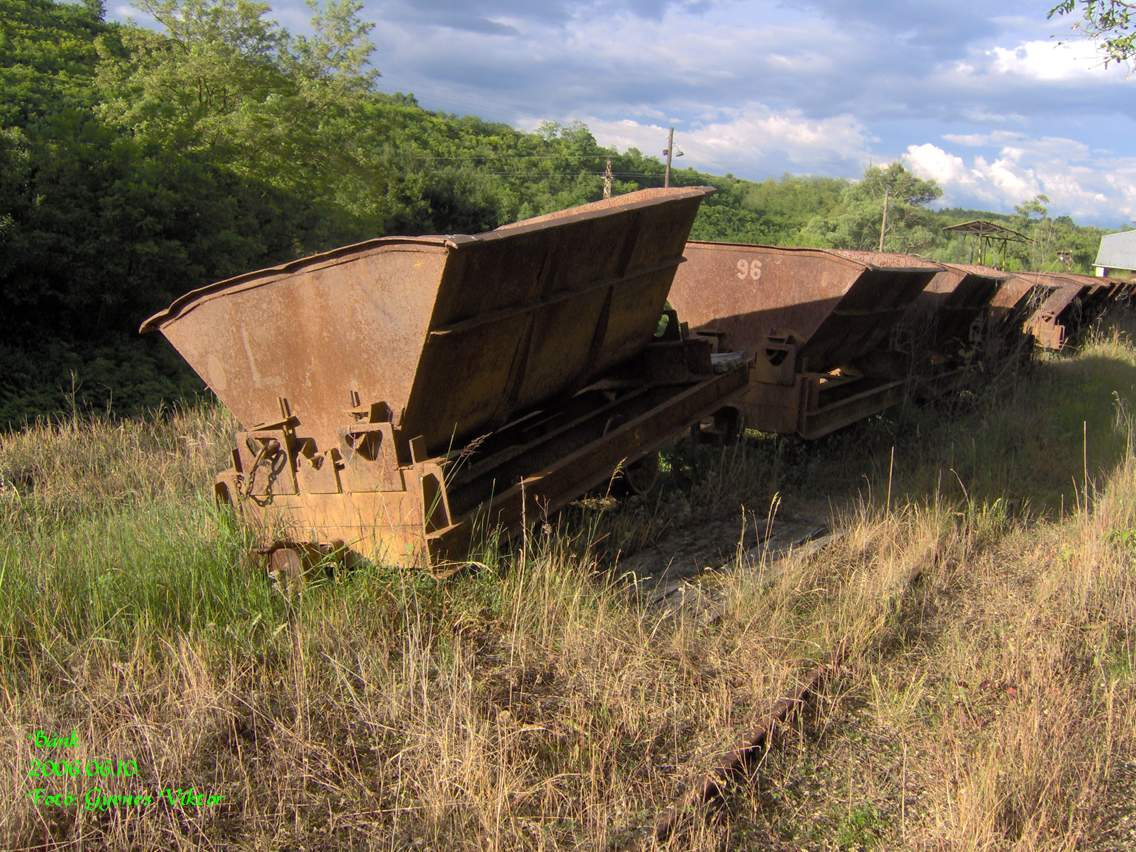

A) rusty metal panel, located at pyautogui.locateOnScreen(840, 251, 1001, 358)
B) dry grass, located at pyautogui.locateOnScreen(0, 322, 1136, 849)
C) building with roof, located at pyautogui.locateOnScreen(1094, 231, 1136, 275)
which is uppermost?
building with roof, located at pyautogui.locateOnScreen(1094, 231, 1136, 275)

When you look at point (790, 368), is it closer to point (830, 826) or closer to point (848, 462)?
point (848, 462)

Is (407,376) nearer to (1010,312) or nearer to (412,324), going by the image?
(412,324)

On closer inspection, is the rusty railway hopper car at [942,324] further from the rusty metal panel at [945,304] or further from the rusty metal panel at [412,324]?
the rusty metal panel at [412,324]

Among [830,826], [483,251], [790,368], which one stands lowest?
[830,826]

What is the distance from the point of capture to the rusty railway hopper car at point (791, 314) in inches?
305

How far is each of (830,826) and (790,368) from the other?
5.16 m

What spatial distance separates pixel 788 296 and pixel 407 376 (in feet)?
16.0

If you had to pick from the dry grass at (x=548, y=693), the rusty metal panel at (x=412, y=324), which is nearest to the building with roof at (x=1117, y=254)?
the dry grass at (x=548, y=693)

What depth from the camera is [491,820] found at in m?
2.79

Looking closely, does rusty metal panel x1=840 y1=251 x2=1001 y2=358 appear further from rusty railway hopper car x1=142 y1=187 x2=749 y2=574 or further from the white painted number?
rusty railway hopper car x1=142 y1=187 x2=749 y2=574

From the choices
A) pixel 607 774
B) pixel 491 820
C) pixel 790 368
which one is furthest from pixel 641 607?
pixel 790 368

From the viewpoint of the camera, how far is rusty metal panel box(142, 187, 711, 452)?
4.14m

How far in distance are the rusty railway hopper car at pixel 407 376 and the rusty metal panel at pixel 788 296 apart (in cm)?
246

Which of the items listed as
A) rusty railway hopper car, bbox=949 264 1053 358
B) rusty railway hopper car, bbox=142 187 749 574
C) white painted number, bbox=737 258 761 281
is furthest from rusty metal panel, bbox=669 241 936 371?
rusty railway hopper car, bbox=949 264 1053 358
